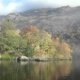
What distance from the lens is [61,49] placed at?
191 metres

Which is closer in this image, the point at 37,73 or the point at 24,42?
the point at 37,73

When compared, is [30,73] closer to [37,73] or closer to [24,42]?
[37,73]

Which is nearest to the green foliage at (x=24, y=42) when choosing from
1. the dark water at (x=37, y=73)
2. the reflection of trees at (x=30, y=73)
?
the dark water at (x=37, y=73)

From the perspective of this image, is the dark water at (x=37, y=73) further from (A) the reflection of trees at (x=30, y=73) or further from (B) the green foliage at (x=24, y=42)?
(B) the green foliage at (x=24, y=42)

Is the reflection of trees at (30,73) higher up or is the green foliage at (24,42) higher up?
the green foliage at (24,42)

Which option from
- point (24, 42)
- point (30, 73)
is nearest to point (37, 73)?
point (30, 73)

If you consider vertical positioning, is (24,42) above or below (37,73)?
above

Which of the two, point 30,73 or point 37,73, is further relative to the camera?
point 37,73

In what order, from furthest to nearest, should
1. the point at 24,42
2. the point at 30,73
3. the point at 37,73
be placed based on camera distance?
the point at 24,42 < the point at 37,73 < the point at 30,73

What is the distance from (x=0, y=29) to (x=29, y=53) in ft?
57.0

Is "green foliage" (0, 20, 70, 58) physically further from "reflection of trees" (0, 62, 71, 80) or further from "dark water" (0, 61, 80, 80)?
"reflection of trees" (0, 62, 71, 80)

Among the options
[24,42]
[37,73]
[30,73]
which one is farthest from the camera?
[24,42]

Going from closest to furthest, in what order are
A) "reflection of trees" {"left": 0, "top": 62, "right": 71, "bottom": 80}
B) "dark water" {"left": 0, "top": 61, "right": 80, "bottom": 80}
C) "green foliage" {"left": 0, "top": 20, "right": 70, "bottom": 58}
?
1. "reflection of trees" {"left": 0, "top": 62, "right": 71, "bottom": 80}
2. "dark water" {"left": 0, "top": 61, "right": 80, "bottom": 80}
3. "green foliage" {"left": 0, "top": 20, "right": 70, "bottom": 58}

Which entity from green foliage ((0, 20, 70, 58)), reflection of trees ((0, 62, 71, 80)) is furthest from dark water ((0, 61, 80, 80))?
green foliage ((0, 20, 70, 58))
